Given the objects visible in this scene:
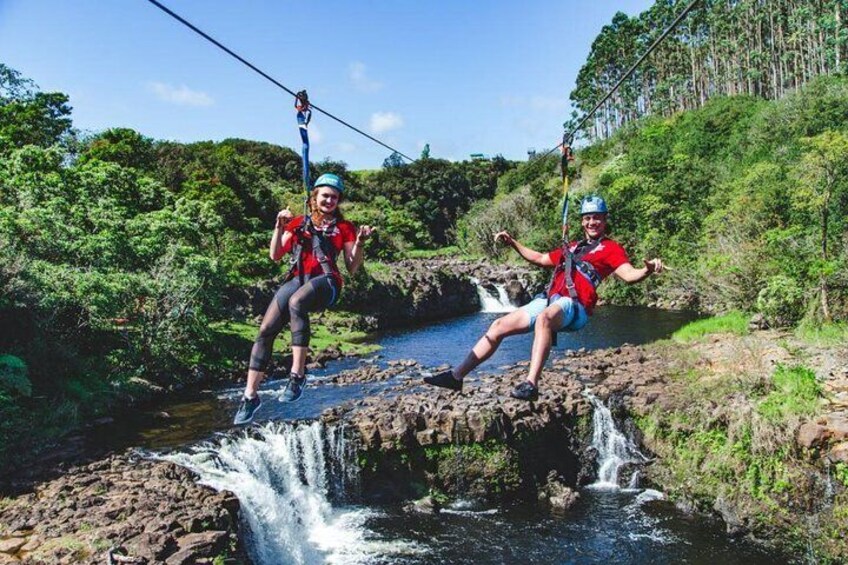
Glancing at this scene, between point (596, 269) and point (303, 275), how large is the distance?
3512mm

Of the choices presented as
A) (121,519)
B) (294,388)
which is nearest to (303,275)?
(294,388)

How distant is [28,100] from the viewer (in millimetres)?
47812

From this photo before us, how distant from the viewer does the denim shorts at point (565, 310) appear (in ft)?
23.8

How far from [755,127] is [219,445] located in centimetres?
4757

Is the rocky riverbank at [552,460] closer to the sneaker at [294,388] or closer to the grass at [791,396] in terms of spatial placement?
the grass at [791,396]

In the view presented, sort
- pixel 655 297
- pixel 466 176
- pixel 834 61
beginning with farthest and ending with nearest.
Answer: pixel 466 176
pixel 834 61
pixel 655 297

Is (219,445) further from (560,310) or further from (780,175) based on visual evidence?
(780,175)

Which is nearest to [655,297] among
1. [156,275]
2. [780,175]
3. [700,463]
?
[780,175]

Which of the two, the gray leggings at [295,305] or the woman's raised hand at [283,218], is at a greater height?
the woman's raised hand at [283,218]

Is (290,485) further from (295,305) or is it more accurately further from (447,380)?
(295,305)

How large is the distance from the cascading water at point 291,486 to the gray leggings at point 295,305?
10090 millimetres

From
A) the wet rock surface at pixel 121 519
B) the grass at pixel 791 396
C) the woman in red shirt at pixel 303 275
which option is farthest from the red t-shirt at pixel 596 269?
the grass at pixel 791 396

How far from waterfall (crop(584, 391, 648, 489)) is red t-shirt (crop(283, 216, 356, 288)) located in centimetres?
1498

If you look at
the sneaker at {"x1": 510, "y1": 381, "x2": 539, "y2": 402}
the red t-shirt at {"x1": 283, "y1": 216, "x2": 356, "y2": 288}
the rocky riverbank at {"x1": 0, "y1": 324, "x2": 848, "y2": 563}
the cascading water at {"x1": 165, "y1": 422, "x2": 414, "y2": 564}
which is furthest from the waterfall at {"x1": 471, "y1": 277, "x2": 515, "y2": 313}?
the red t-shirt at {"x1": 283, "y1": 216, "x2": 356, "y2": 288}
